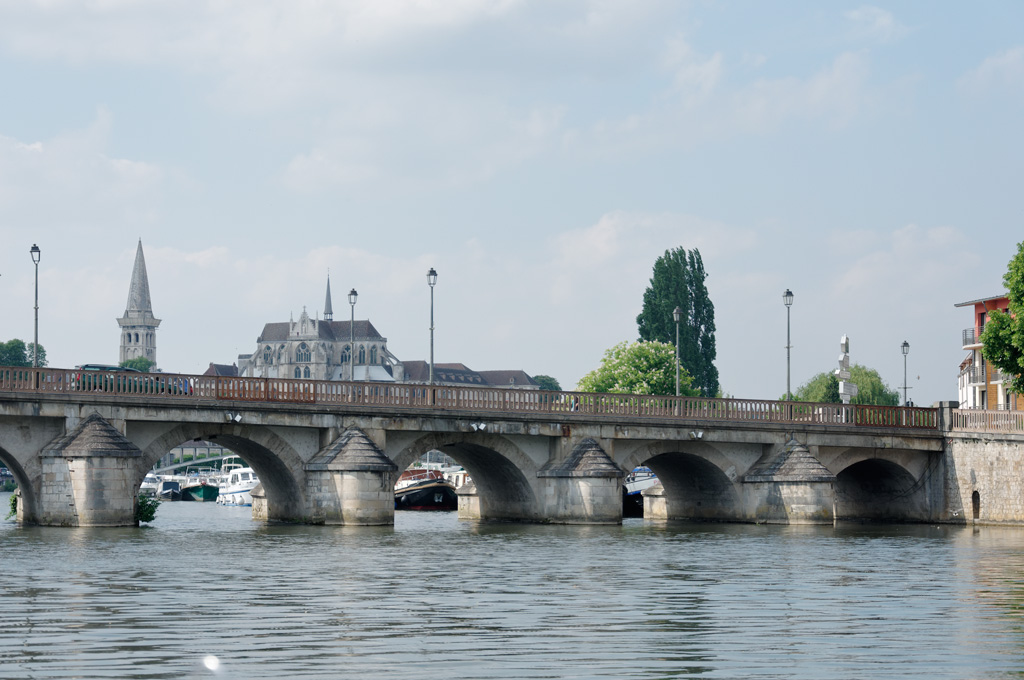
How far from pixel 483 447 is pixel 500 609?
29154 mm

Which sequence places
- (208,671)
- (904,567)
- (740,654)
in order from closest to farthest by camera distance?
(208,671)
(740,654)
(904,567)

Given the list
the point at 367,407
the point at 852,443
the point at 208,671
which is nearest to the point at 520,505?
the point at 367,407

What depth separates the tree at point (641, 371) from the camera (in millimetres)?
98188

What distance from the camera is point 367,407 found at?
49219mm

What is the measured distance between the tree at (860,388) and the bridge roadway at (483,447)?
41.5 metres

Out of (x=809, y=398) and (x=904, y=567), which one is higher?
(x=809, y=398)

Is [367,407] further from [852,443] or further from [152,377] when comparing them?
[852,443]

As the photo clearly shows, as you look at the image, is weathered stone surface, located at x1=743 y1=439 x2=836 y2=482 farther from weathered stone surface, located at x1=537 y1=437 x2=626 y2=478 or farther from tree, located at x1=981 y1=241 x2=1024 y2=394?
tree, located at x1=981 y1=241 x2=1024 y2=394

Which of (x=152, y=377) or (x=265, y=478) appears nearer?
(x=152, y=377)

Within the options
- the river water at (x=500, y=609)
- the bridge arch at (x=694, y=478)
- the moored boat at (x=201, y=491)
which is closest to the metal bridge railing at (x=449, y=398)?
the bridge arch at (x=694, y=478)

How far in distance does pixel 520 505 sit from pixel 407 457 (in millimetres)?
5587

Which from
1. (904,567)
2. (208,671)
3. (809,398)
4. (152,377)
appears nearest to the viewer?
(208,671)

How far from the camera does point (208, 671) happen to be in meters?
16.0

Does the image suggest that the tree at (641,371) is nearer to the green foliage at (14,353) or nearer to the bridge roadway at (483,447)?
the bridge roadway at (483,447)
